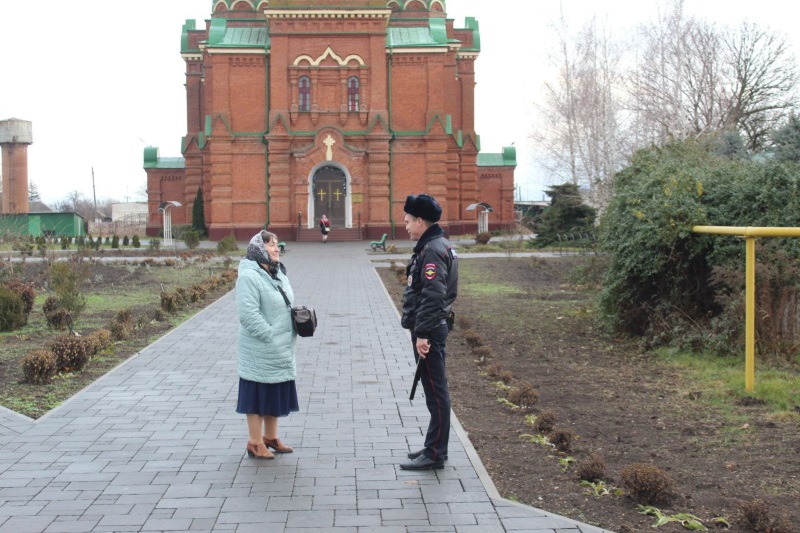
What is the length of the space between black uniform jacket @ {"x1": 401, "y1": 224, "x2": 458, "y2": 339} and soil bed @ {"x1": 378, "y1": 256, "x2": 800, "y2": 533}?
1.14m

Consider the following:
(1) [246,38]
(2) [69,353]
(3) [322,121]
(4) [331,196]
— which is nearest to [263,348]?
(2) [69,353]

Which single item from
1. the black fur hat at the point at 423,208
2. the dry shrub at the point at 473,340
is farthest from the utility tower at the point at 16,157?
the black fur hat at the point at 423,208

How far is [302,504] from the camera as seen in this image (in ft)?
17.9

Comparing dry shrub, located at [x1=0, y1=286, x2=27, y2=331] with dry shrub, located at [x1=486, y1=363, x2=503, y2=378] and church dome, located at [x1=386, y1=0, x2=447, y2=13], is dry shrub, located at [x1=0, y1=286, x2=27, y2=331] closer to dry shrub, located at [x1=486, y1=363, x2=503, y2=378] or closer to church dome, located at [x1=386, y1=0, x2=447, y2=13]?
dry shrub, located at [x1=486, y1=363, x2=503, y2=378]

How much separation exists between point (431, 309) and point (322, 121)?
125ft

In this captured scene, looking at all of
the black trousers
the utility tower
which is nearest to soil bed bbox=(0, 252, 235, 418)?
the black trousers

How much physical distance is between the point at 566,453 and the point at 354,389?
9.42ft

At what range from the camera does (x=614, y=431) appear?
→ 286 inches

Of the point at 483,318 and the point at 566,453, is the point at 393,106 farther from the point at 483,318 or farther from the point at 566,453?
the point at 566,453

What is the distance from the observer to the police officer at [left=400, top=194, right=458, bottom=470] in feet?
19.9

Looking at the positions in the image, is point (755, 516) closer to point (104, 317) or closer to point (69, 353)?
point (69, 353)

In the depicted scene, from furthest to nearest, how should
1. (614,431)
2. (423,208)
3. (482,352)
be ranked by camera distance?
(482,352)
(614,431)
(423,208)

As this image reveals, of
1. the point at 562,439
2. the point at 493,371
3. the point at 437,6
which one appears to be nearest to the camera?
the point at 562,439

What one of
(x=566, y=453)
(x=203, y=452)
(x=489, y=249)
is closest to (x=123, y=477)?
(x=203, y=452)
